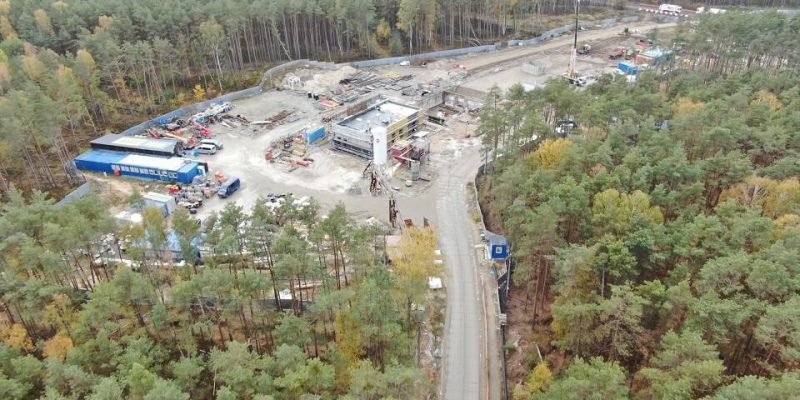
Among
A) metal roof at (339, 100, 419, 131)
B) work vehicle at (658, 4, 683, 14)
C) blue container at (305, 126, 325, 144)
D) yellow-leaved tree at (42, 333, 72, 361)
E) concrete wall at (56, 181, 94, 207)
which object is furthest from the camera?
work vehicle at (658, 4, 683, 14)

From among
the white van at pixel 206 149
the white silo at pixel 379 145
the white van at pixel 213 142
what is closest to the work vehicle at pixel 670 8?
the white silo at pixel 379 145

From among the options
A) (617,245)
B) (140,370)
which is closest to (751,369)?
(617,245)

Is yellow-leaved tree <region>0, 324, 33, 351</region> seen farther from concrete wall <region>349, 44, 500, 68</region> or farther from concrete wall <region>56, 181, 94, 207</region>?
concrete wall <region>349, 44, 500, 68</region>

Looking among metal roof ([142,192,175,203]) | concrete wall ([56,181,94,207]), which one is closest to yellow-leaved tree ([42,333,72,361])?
metal roof ([142,192,175,203])

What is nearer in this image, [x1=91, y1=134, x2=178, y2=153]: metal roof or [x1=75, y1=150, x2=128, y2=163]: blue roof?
[x1=75, y1=150, x2=128, y2=163]: blue roof

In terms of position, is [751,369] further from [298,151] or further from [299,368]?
[298,151]

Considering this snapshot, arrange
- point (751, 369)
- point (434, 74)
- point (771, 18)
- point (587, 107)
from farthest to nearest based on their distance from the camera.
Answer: point (434, 74) < point (771, 18) < point (587, 107) < point (751, 369)

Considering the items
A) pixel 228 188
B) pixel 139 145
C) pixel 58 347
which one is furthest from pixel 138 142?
pixel 58 347
